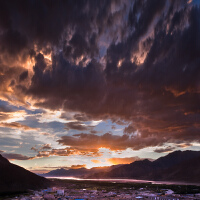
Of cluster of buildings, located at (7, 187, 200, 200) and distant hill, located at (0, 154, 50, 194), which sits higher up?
distant hill, located at (0, 154, 50, 194)

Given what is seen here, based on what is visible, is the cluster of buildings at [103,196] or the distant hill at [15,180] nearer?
the cluster of buildings at [103,196]

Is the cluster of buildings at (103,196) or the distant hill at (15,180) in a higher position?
the distant hill at (15,180)

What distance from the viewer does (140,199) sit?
10644cm

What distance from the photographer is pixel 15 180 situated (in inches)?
5851

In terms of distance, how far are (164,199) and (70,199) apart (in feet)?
171

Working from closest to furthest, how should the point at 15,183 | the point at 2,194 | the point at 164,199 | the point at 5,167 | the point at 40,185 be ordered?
the point at 164,199, the point at 2,194, the point at 15,183, the point at 5,167, the point at 40,185

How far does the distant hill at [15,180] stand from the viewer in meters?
136

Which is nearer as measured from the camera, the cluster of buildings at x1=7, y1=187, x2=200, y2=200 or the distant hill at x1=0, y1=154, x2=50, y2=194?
the cluster of buildings at x1=7, y1=187, x2=200, y2=200

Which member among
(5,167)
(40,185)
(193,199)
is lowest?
(193,199)

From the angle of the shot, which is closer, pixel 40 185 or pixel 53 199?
pixel 53 199

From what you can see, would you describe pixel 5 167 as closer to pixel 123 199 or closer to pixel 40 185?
pixel 40 185

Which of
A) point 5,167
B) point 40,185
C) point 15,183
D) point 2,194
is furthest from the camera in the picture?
point 40,185

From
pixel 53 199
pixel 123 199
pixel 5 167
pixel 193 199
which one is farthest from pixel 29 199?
pixel 193 199

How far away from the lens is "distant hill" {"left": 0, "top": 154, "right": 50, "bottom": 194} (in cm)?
13626
